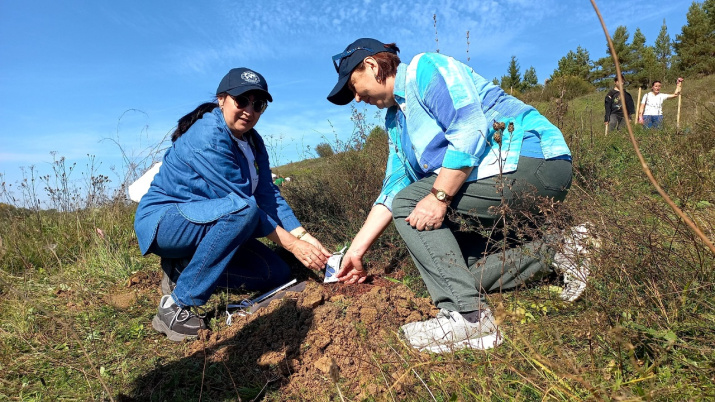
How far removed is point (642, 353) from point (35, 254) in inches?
199

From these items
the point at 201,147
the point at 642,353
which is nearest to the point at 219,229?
the point at 201,147

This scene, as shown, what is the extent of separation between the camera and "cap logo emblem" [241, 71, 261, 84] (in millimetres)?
2729

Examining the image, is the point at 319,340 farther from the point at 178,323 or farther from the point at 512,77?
the point at 512,77

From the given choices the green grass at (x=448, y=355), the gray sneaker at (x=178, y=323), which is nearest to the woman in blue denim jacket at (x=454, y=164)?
the green grass at (x=448, y=355)

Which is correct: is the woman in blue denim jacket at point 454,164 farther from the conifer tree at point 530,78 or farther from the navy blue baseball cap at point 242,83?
the conifer tree at point 530,78

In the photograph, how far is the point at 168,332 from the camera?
8.36 feet

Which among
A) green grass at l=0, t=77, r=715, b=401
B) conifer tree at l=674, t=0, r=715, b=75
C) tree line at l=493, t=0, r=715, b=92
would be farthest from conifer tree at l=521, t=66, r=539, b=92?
green grass at l=0, t=77, r=715, b=401

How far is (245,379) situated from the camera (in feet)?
6.66

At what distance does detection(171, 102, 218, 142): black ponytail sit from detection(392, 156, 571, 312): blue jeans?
1493mm

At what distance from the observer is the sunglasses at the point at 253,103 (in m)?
2.72

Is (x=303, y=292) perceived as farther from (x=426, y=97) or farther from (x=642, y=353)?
(x=642, y=353)

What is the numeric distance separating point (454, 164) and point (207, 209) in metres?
1.47

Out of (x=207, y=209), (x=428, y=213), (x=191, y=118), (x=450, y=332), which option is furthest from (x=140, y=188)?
(x=450, y=332)

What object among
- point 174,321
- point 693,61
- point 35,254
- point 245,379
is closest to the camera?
point 245,379
